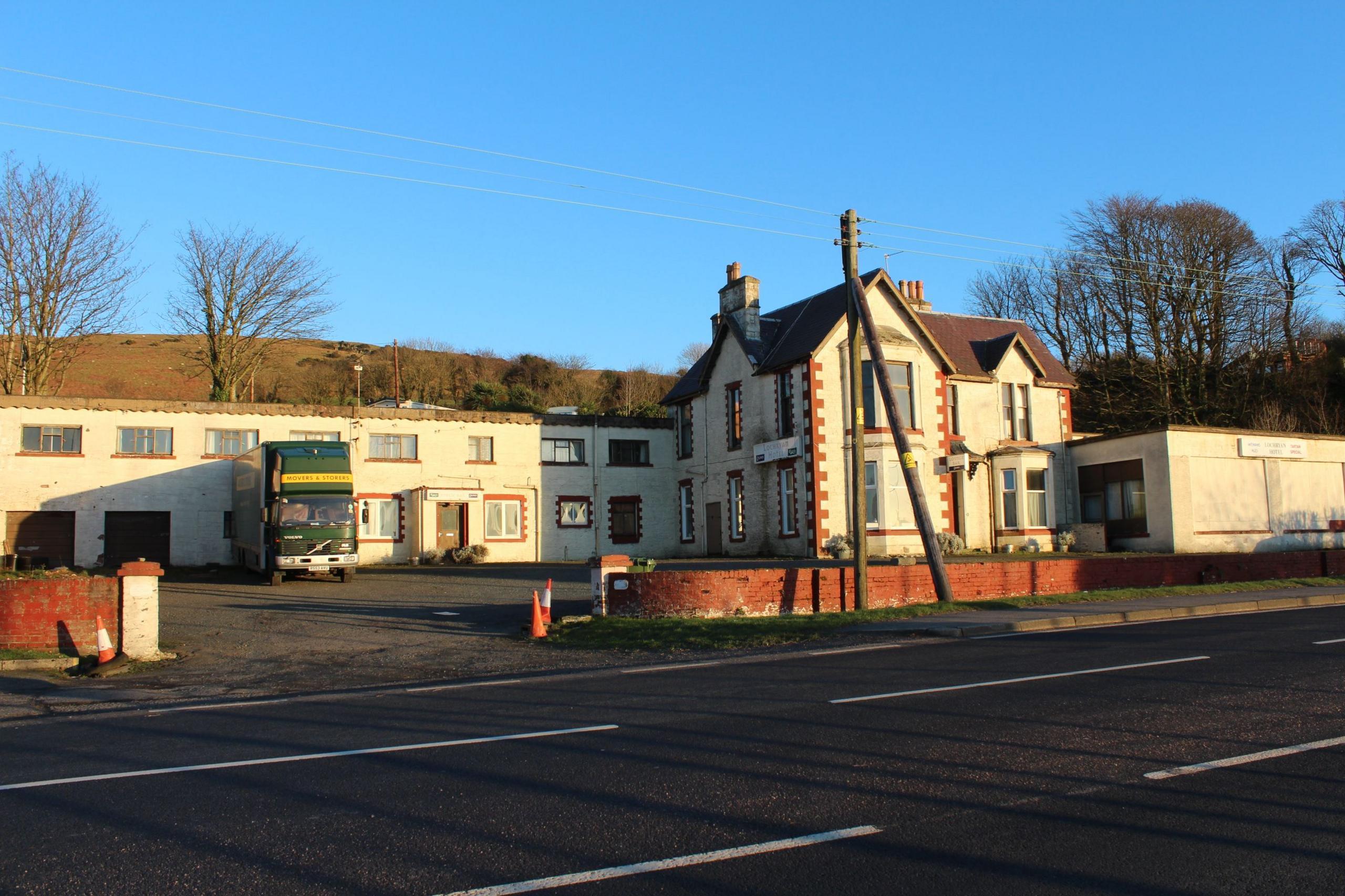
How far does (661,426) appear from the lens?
42.0 metres

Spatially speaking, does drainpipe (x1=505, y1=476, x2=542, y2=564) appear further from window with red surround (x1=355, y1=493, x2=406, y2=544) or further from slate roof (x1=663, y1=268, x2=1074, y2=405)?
slate roof (x1=663, y1=268, x2=1074, y2=405)

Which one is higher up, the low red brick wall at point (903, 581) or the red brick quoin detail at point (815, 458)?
the red brick quoin detail at point (815, 458)

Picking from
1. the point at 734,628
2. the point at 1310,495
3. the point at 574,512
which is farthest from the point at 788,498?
the point at 1310,495

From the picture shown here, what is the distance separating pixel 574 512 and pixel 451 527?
4982mm

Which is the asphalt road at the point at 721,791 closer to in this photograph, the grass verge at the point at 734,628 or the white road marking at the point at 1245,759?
the white road marking at the point at 1245,759

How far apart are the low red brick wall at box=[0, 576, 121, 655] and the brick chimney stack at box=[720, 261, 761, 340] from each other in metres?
25.1

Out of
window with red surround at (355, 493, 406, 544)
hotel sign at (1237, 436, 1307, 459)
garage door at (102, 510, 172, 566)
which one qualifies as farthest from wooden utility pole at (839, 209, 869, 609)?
garage door at (102, 510, 172, 566)

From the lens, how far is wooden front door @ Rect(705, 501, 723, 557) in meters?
38.0

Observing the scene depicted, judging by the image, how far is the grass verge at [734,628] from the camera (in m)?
15.8

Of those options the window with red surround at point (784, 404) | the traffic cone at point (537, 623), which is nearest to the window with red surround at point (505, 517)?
the window with red surround at point (784, 404)

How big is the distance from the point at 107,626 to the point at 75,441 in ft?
71.0

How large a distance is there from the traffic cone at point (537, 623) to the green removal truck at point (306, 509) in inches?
495

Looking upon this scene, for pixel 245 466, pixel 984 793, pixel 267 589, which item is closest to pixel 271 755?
pixel 984 793

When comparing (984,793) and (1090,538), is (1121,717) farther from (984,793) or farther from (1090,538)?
(1090,538)
